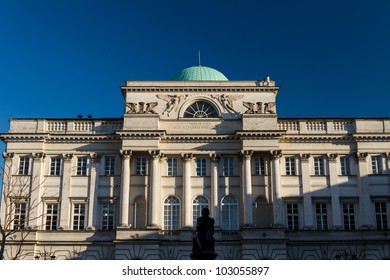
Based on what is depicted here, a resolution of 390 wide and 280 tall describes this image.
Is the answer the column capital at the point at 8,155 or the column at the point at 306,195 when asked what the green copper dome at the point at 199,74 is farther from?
the column capital at the point at 8,155

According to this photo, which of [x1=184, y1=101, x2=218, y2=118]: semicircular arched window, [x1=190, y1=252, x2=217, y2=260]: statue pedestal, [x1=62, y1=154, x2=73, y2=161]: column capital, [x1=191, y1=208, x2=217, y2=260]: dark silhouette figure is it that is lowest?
[x1=190, y1=252, x2=217, y2=260]: statue pedestal

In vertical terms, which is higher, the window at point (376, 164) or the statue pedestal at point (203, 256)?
the window at point (376, 164)

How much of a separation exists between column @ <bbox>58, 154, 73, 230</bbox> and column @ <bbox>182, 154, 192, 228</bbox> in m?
9.76

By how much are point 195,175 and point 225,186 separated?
8.92 ft

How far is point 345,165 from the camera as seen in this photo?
166ft

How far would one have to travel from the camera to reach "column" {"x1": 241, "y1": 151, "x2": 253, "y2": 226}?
4781cm

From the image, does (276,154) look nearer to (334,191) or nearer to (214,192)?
(334,191)

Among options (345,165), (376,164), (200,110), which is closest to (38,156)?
(200,110)

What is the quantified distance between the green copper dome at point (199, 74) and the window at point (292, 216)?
14.6 meters

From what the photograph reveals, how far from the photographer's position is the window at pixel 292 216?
49031mm

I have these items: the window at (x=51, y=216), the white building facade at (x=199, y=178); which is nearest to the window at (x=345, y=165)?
the white building facade at (x=199, y=178)

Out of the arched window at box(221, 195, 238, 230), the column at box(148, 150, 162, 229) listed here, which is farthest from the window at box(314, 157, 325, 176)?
the column at box(148, 150, 162, 229)

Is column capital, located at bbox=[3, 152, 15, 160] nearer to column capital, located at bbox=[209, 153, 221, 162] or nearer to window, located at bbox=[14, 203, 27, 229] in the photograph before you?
window, located at bbox=[14, 203, 27, 229]
